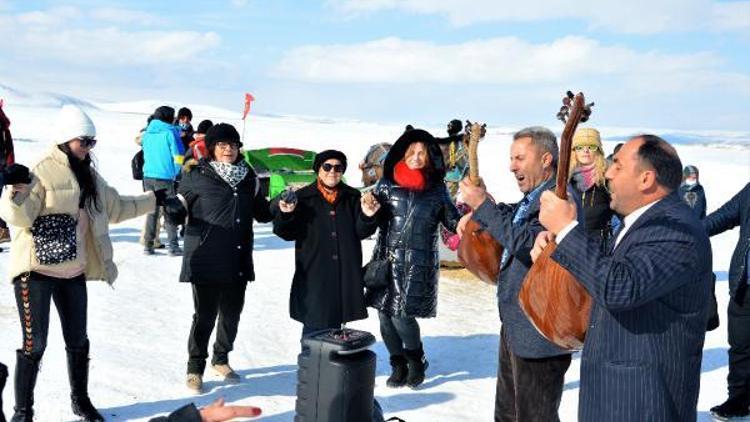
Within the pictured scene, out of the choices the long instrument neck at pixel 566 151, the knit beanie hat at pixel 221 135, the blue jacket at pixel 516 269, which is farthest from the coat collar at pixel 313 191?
the long instrument neck at pixel 566 151

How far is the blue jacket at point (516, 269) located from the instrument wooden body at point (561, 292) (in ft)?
1.98

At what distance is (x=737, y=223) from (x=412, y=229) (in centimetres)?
221

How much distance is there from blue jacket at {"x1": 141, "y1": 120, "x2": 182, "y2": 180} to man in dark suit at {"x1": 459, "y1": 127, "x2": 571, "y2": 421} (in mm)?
6561

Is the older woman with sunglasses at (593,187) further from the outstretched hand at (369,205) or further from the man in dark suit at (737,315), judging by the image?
the outstretched hand at (369,205)

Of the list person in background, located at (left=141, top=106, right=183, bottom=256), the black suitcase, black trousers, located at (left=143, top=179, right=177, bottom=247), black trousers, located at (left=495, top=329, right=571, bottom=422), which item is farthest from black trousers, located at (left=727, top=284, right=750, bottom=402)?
black trousers, located at (left=143, top=179, right=177, bottom=247)

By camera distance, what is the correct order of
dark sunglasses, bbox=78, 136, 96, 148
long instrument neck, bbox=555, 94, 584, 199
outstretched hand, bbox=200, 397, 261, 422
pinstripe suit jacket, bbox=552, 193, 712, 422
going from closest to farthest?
outstretched hand, bbox=200, 397, 261, 422 → pinstripe suit jacket, bbox=552, 193, 712, 422 → long instrument neck, bbox=555, 94, 584, 199 → dark sunglasses, bbox=78, 136, 96, 148

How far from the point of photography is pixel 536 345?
3.57 meters

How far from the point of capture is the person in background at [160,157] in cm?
973

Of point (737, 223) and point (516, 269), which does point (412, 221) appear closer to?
point (516, 269)

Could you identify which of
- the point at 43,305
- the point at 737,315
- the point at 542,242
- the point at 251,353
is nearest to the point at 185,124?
the point at 251,353

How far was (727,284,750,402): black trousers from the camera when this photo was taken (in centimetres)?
516

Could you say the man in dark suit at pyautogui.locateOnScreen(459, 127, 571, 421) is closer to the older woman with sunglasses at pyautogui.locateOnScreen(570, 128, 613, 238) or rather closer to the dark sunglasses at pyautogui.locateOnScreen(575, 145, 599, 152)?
the older woman with sunglasses at pyautogui.locateOnScreen(570, 128, 613, 238)

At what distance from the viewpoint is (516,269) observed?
144 inches

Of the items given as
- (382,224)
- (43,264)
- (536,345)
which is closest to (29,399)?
(43,264)
